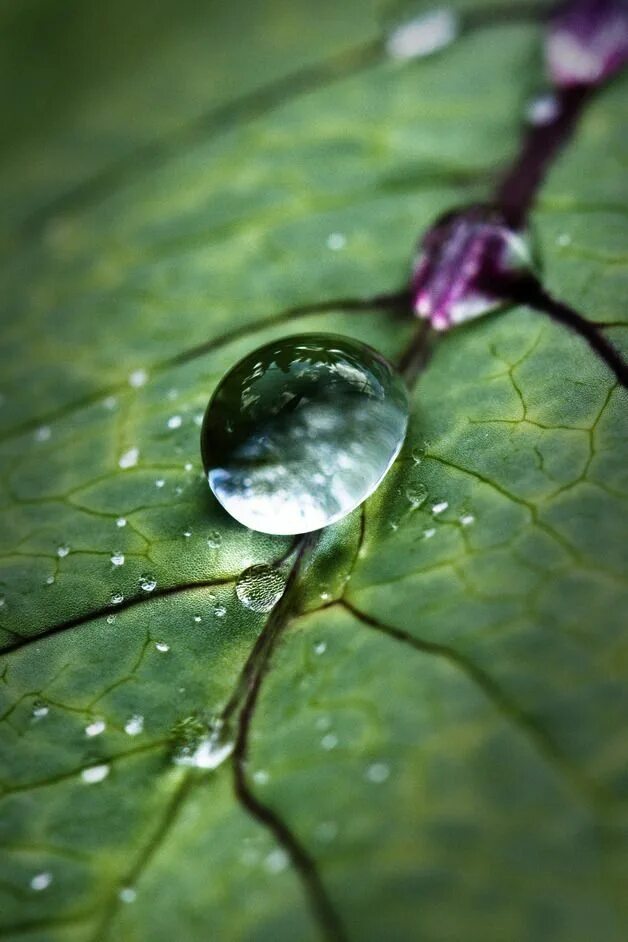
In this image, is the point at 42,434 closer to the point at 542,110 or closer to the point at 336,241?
the point at 336,241

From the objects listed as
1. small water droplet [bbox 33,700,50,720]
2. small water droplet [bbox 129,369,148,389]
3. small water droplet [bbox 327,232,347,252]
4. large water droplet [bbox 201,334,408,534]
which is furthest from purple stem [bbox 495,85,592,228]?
small water droplet [bbox 33,700,50,720]

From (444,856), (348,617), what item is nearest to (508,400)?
(348,617)

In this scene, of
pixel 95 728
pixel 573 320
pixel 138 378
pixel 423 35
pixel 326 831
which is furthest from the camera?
pixel 423 35

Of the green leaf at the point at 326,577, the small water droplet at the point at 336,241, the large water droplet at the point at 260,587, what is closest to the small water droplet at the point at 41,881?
Answer: the green leaf at the point at 326,577

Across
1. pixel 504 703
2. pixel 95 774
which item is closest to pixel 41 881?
pixel 95 774

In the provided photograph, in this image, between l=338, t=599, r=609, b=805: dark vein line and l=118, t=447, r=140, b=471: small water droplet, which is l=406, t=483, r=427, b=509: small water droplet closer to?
l=338, t=599, r=609, b=805: dark vein line

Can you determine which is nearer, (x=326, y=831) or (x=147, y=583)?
(x=326, y=831)

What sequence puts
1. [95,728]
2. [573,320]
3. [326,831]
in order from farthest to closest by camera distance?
[573,320] < [95,728] < [326,831]
